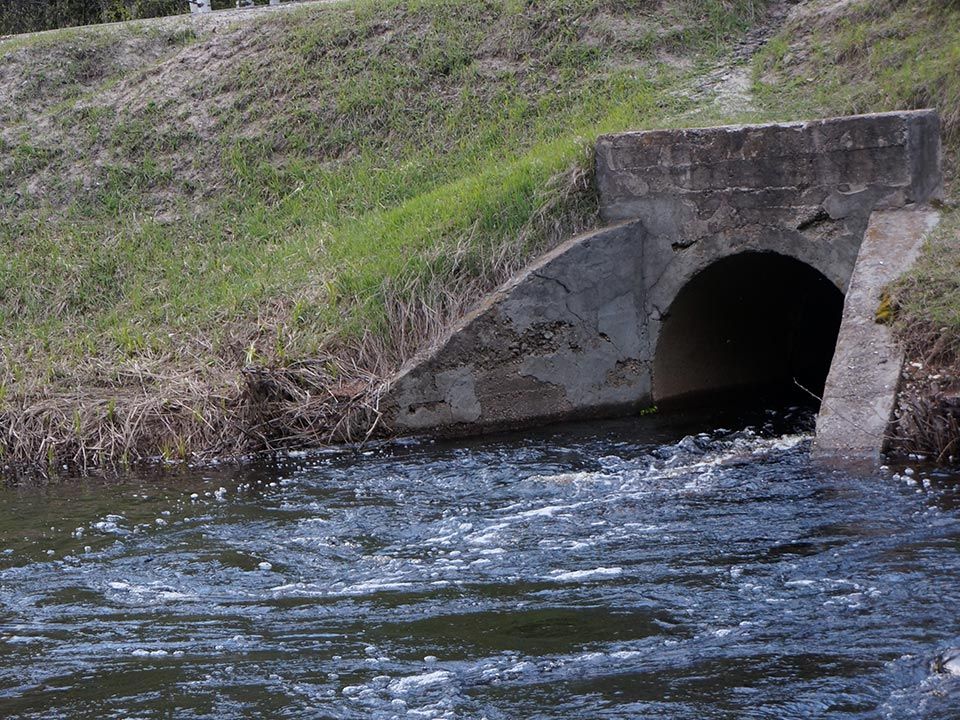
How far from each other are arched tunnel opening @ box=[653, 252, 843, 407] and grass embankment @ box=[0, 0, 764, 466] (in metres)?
1.36

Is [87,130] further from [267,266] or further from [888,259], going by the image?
[888,259]

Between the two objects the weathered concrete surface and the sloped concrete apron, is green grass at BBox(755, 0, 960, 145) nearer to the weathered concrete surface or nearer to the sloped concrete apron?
the sloped concrete apron

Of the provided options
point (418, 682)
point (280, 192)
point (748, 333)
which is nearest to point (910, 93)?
point (748, 333)

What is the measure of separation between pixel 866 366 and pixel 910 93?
448 cm

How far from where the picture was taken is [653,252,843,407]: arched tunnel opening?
10.8 m

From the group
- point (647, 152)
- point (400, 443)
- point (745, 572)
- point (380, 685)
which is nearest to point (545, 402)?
point (400, 443)

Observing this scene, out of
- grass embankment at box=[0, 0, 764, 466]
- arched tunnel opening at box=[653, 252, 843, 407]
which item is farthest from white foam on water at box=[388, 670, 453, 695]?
arched tunnel opening at box=[653, 252, 843, 407]

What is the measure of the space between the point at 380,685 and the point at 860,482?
371 centimetres

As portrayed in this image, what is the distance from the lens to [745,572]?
5820 mm

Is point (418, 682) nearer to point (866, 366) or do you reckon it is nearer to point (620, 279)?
point (866, 366)

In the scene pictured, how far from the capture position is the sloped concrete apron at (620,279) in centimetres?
977

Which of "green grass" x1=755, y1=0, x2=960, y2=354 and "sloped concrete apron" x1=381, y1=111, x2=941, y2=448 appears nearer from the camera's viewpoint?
"sloped concrete apron" x1=381, y1=111, x2=941, y2=448

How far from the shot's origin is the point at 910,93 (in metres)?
11.4

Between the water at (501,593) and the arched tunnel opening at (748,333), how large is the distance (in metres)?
2.09
